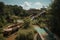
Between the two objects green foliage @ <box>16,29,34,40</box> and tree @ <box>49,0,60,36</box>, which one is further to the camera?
green foliage @ <box>16,29,34,40</box>

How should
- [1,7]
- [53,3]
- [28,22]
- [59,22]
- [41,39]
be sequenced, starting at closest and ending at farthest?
[59,22]
[53,3]
[41,39]
[28,22]
[1,7]

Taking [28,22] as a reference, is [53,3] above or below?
above

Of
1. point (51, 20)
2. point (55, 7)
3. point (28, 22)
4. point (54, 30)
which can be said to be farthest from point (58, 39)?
point (28, 22)

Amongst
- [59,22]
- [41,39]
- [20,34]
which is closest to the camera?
[59,22]

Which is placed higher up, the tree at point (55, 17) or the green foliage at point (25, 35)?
the tree at point (55, 17)

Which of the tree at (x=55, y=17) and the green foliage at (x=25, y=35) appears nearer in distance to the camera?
the tree at (x=55, y=17)

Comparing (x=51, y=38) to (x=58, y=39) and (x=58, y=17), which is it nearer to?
(x=58, y=39)

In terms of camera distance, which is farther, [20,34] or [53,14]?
[20,34]

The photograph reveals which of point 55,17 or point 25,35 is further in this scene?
point 25,35

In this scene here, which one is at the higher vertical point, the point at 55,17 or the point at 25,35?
the point at 55,17

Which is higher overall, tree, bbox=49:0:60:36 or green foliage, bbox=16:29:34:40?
tree, bbox=49:0:60:36

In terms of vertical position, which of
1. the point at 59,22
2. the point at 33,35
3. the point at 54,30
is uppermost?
the point at 59,22
